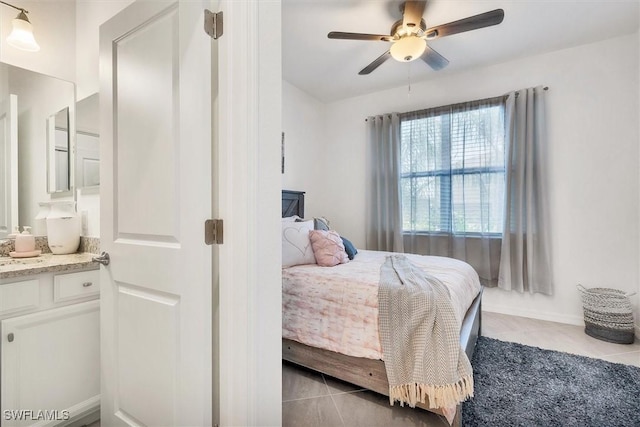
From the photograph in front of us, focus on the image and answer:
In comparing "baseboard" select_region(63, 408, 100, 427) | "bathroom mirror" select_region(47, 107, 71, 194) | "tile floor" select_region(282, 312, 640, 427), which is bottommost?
"tile floor" select_region(282, 312, 640, 427)

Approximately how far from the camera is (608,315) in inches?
99.3

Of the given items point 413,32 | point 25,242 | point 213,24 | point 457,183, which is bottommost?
point 25,242

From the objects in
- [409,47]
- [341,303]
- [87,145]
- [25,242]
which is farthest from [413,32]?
[25,242]

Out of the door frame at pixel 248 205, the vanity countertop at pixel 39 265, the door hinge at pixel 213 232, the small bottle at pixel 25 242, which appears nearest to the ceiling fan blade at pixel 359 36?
the door frame at pixel 248 205

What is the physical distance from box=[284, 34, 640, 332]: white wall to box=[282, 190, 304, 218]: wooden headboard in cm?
225

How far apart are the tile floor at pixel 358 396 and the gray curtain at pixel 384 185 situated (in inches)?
61.5

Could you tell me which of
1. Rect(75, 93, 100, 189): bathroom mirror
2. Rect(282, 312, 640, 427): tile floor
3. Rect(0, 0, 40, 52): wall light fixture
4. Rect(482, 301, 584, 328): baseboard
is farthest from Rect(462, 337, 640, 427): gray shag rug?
Rect(0, 0, 40, 52): wall light fixture

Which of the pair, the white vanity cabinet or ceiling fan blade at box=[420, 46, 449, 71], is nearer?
the white vanity cabinet

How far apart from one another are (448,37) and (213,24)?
8.34 ft

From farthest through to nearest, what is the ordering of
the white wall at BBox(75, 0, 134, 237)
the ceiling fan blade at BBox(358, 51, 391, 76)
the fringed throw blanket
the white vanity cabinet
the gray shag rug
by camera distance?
the ceiling fan blade at BBox(358, 51, 391, 76)
the white wall at BBox(75, 0, 134, 237)
the gray shag rug
the fringed throw blanket
the white vanity cabinet

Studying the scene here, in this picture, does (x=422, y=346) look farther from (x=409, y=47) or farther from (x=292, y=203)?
(x=292, y=203)

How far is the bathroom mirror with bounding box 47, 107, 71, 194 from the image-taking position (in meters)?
1.80

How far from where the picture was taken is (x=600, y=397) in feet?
5.65

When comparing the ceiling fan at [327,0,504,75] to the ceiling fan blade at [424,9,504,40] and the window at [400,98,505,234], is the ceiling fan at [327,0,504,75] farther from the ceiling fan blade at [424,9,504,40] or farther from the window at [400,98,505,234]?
the window at [400,98,505,234]
